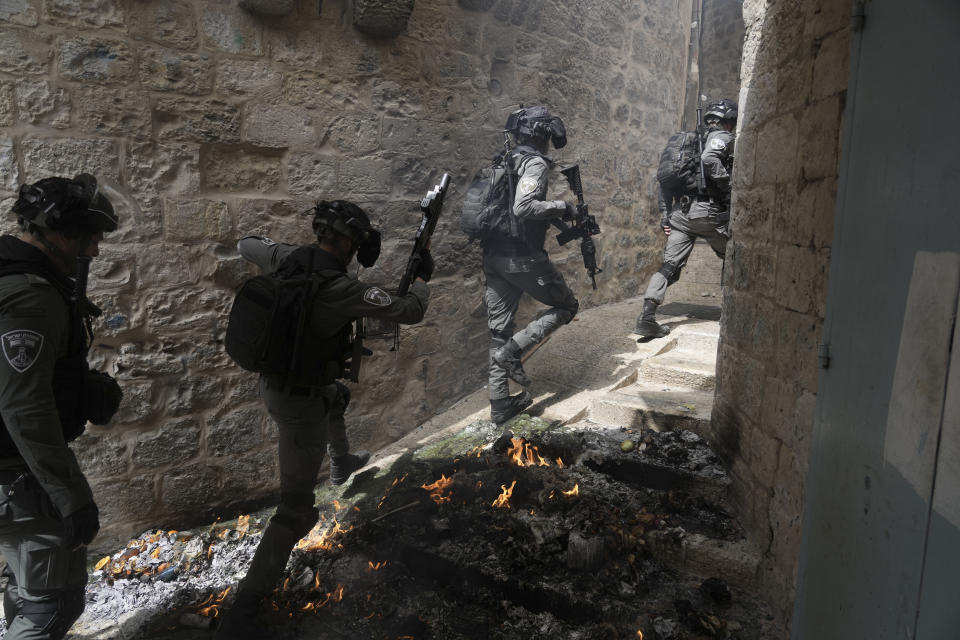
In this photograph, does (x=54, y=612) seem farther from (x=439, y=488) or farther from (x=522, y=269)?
(x=522, y=269)

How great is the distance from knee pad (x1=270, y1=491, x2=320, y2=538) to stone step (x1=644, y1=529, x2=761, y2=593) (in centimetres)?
180

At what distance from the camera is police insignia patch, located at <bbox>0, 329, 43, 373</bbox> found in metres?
2.11

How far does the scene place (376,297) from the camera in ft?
9.82

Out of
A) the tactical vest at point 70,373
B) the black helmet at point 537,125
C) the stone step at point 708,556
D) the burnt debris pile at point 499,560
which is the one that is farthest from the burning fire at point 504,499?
the black helmet at point 537,125

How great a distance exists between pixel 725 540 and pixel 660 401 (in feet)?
4.95

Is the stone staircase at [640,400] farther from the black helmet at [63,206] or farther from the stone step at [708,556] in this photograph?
the black helmet at [63,206]

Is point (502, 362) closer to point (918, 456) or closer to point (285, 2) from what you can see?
point (285, 2)

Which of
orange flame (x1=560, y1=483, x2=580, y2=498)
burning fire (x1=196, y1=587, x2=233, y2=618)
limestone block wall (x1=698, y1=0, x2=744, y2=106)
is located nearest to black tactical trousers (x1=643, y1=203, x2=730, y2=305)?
orange flame (x1=560, y1=483, x2=580, y2=498)

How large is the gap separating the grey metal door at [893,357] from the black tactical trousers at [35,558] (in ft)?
8.79

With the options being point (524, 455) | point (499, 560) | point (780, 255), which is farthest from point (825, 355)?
point (524, 455)

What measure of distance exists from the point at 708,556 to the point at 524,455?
1428mm

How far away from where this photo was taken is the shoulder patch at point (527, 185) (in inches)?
183

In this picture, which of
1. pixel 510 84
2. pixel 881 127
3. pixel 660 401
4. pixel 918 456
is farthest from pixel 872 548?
pixel 510 84

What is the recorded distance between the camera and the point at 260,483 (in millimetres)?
4160
